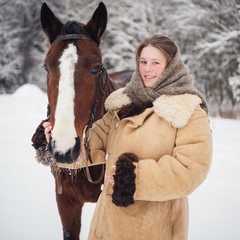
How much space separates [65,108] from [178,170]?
67 cm

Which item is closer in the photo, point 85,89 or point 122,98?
point 85,89

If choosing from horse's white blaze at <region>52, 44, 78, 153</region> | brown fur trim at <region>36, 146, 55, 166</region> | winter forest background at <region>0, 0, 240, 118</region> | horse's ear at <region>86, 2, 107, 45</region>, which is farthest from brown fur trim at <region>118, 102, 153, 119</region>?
winter forest background at <region>0, 0, 240, 118</region>

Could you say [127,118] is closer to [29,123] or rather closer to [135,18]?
[29,123]

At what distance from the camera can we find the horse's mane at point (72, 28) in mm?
1806

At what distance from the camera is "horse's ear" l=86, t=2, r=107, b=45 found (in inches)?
76.9

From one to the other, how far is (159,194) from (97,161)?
603 mm

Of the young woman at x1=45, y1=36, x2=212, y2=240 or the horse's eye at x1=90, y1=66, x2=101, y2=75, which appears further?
the horse's eye at x1=90, y1=66, x2=101, y2=75

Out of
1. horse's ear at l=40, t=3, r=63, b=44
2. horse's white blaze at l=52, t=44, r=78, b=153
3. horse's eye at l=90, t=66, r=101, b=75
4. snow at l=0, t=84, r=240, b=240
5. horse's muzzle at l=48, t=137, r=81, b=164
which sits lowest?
snow at l=0, t=84, r=240, b=240

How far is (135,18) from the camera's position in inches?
603

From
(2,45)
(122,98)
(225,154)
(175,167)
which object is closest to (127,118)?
(122,98)

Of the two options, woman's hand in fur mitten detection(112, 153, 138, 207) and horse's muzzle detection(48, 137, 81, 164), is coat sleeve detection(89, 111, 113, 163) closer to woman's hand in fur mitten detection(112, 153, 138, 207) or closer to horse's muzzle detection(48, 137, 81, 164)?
horse's muzzle detection(48, 137, 81, 164)

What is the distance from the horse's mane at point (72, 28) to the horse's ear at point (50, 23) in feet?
0.43

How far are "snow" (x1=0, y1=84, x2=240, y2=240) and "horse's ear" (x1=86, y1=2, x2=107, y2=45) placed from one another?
231 cm

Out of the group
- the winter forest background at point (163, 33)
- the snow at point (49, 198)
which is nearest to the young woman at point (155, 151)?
the snow at point (49, 198)
